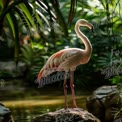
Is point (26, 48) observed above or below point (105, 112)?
above

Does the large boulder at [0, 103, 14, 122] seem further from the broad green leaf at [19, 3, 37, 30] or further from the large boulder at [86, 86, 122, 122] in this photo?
the large boulder at [86, 86, 122, 122]

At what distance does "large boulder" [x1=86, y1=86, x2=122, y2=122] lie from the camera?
4531 mm

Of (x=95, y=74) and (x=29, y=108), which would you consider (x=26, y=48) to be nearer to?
(x=95, y=74)

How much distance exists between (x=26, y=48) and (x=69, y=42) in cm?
178

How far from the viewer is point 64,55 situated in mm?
4074

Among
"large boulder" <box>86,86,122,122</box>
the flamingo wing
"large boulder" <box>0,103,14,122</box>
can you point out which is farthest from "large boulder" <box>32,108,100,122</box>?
"large boulder" <box>86,86,122,122</box>

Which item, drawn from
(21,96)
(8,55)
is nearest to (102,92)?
(21,96)

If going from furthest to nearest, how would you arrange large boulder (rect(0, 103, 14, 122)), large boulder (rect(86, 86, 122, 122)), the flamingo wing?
large boulder (rect(86, 86, 122, 122)) < the flamingo wing < large boulder (rect(0, 103, 14, 122))

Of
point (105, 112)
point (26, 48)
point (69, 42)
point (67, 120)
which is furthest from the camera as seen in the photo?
point (26, 48)

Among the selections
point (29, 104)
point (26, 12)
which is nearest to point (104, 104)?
point (26, 12)

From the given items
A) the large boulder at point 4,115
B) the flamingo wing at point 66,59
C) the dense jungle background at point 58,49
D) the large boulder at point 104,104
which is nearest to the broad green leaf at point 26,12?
the flamingo wing at point 66,59

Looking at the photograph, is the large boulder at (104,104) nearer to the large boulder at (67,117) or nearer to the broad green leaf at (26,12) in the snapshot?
the large boulder at (67,117)

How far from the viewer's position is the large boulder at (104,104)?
14.9 ft

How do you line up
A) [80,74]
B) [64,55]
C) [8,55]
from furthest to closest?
1. [8,55]
2. [80,74]
3. [64,55]
